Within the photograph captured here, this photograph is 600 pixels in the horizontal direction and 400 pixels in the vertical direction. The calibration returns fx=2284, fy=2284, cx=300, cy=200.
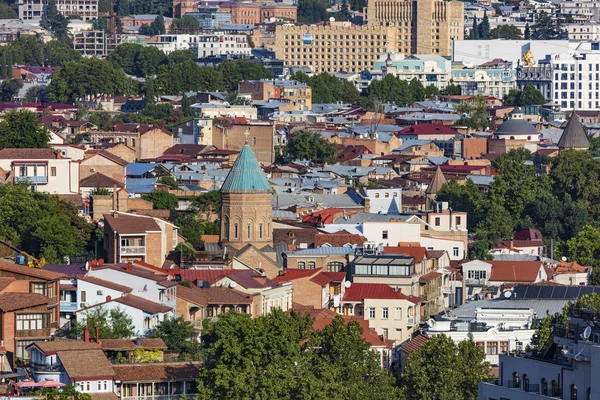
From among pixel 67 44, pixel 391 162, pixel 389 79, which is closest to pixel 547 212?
pixel 391 162

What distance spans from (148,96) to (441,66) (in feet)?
118

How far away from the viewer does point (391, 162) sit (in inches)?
4267

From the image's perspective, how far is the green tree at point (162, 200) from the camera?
77.4 meters

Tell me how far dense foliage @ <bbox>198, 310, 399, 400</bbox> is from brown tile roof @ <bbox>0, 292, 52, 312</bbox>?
4371 mm

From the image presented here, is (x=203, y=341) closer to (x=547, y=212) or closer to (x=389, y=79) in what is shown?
(x=547, y=212)

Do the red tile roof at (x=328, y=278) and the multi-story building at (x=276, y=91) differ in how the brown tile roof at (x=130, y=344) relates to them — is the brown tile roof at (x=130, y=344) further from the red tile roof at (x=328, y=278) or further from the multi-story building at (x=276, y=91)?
the multi-story building at (x=276, y=91)

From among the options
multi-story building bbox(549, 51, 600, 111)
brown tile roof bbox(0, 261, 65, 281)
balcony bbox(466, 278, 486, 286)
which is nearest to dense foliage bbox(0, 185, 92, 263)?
brown tile roof bbox(0, 261, 65, 281)

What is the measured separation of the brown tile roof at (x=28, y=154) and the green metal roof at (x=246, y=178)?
31.2 feet

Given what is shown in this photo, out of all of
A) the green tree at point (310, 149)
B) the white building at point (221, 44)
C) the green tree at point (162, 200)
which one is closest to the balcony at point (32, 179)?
the green tree at point (162, 200)

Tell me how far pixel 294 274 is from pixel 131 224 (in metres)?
5.47

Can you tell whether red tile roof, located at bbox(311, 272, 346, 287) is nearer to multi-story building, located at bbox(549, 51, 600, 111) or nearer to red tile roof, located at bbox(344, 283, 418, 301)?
red tile roof, located at bbox(344, 283, 418, 301)

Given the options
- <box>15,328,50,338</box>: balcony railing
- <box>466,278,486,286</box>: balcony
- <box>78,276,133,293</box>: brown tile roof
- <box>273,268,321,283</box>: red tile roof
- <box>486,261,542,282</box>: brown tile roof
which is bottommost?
<box>466,278,486,286</box>: balcony

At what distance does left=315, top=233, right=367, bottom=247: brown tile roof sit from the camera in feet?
222

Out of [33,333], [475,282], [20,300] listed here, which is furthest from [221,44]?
[33,333]
